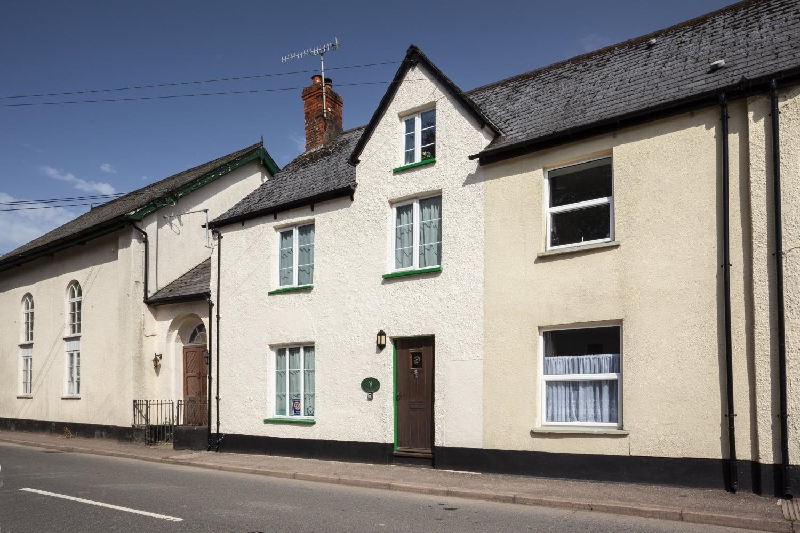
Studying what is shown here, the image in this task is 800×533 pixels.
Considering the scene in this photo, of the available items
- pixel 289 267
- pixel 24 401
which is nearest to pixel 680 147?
pixel 289 267

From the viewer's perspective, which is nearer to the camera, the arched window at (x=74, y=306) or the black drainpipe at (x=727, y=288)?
the black drainpipe at (x=727, y=288)

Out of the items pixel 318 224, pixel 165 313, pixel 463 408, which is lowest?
pixel 463 408

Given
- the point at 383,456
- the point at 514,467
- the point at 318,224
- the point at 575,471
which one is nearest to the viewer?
the point at 575,471

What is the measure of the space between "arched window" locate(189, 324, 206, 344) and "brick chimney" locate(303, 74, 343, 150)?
232 inches

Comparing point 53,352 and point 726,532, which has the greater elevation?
point 53,352

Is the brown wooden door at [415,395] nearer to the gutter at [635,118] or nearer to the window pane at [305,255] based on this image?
the window pane at [305,255]

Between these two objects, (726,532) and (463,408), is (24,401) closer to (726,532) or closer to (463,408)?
(463,408)

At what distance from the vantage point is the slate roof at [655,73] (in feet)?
36.9

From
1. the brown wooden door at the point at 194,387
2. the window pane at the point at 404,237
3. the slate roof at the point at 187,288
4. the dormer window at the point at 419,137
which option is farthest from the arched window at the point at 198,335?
the dormer window at the point at 419,137

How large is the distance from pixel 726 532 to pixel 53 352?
21628 millimetres

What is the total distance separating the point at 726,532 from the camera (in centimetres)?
832

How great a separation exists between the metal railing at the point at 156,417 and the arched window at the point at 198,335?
1761mm

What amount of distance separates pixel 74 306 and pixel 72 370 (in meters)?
2.01

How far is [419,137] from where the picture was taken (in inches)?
595
